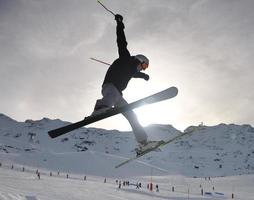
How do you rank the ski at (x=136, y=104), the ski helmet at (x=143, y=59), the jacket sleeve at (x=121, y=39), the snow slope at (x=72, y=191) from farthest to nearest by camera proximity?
the snow slope at (x=72, y=191)
the ski helmet at (x=143, y=59)
the ski at (x=136, y=104)
the jacket sleeve at (x=121, y=39)

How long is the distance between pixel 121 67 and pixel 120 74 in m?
0.14

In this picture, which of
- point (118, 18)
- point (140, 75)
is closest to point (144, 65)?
point (140, 75)

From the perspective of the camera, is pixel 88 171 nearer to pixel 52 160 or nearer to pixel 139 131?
pixel 52 160

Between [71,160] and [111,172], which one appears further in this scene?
[71,160]

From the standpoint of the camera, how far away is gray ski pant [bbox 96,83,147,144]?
7.76 meters

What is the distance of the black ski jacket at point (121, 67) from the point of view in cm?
762

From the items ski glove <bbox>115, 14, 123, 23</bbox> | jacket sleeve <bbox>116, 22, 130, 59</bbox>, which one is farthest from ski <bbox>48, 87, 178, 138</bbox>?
ski glove <bbox>115, 14, 123, 23</bbox>

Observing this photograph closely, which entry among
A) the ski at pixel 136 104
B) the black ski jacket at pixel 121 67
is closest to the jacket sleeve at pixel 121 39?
the black ski jacket at pixel 121 67

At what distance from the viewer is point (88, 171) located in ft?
303

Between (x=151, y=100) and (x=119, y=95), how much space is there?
0.64 metres

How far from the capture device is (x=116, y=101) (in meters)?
7.85

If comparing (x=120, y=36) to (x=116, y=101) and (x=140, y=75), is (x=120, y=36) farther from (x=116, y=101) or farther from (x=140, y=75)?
(x=116, y=101)

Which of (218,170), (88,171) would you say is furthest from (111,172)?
(218,170)

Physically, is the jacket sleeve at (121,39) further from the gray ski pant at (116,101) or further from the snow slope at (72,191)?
the snow slope at (72,191)
